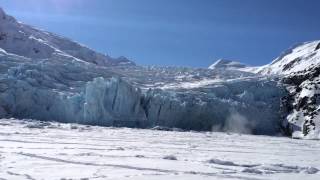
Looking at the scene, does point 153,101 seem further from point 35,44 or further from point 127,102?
point 35,44

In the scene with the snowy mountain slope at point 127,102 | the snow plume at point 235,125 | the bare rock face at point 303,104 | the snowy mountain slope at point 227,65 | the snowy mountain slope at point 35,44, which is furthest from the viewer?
the snowy mountain slope at point 227,65

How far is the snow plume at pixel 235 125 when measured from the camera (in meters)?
31.6

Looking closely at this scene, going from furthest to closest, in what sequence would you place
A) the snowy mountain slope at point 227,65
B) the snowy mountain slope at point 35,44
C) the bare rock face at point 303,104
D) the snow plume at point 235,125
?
the snowy mountain slope at point 227,65 < the snowy mountain slope at point 35,44 < the snow plume at point 235,125 < the bare rock face at point 303,104

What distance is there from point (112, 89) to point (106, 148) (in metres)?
15.3

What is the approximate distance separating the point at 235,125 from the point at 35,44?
95.0ft

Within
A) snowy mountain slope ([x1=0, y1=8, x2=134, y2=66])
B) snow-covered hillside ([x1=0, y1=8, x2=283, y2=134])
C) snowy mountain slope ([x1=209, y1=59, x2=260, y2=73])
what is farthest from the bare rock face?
snowy mountain slope ([x1=209, y1=59, x2=260, y2=73])

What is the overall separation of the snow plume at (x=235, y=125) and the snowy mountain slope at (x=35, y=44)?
82.3 ft

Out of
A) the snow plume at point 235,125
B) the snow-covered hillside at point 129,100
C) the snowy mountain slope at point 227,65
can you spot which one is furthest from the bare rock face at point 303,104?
the snowy mountain slope at point 227,65

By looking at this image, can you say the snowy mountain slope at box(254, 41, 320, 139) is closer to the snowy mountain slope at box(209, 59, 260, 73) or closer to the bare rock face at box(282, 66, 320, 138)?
the bare rock face at box(282, 66, 320, 138)

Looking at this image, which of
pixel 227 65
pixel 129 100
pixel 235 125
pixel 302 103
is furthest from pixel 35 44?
pixel 227 65

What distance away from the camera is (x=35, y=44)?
5284 centimetres

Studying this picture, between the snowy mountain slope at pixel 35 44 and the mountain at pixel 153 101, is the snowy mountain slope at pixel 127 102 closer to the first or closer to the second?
the mountain at pixel 153 101

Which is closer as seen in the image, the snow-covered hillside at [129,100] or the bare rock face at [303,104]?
the bare rock face at [303,104]

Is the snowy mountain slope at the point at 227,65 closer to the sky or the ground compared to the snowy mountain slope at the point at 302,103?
closer to the sky
